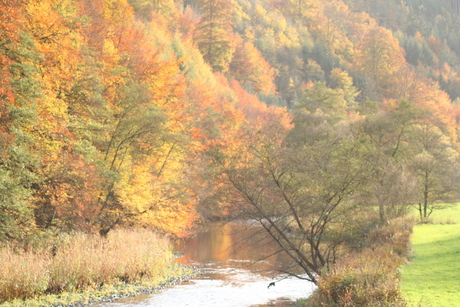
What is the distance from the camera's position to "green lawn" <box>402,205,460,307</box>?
42.9 ft

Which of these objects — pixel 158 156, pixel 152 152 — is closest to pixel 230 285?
pixel 152 152

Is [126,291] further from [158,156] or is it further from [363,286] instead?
[158,156]

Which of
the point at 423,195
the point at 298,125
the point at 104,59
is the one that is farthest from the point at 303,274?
the point at 298,125

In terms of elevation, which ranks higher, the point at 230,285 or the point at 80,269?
the point at 80,269

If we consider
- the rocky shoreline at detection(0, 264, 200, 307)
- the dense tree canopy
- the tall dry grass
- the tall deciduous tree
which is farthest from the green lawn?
the tall dry grass

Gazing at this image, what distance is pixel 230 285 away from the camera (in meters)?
23.6

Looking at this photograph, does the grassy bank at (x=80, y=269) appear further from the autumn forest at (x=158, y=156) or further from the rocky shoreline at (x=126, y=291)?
the autumn forest at (x=158, y=156)

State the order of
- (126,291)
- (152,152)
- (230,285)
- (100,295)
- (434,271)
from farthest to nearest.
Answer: (152,152) < (230,285) < (126,291) < (100,295) < (434,271)

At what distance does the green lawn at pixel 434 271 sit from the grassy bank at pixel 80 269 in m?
12.1

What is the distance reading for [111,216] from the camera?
95.6ft

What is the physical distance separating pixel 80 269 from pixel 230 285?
722cm

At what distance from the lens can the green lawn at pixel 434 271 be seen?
13.1 m

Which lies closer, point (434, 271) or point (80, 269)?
point (434, 271)

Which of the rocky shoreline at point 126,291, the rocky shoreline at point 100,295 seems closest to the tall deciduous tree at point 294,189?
the rocky shoreline at point 126,291
